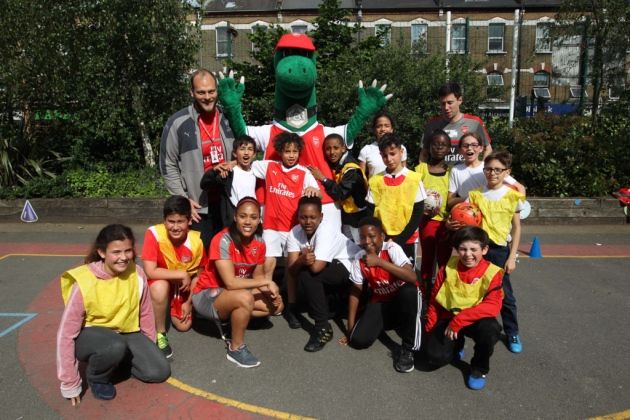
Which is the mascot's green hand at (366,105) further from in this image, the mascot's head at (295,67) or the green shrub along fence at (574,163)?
the green shrub along fence at (574,163)

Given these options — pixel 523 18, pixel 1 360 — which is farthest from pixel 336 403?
pixel 523 18

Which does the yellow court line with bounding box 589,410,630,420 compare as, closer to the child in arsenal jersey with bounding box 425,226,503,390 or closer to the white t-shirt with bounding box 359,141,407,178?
the child in arsenal jersey with bounding box 425,226,503,390

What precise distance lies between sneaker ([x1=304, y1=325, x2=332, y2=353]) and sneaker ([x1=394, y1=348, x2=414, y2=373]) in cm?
60

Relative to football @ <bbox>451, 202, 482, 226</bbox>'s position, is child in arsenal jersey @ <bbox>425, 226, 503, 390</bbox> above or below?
below

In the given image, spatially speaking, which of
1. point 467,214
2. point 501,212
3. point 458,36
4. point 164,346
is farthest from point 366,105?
point 458,36

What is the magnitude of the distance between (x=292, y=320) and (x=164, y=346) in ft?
3.65

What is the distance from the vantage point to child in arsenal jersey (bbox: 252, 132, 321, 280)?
414 centimetres

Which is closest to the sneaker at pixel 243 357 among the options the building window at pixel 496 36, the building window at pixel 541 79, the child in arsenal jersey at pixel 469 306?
the child in arsenal jersey at pixel 469 306

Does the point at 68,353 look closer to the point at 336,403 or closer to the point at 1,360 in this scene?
the point at 1,360

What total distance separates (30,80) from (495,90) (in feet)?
29.6

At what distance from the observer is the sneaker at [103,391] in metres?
3.09

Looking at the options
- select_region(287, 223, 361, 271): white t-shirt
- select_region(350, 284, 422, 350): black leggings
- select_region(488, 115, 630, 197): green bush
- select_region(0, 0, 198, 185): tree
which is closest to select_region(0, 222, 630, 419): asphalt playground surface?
select_region(350, 284, 422, 350): black leggings

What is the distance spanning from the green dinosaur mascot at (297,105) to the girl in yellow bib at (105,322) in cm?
180

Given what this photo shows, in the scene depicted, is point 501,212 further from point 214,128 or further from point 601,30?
point 601,30
